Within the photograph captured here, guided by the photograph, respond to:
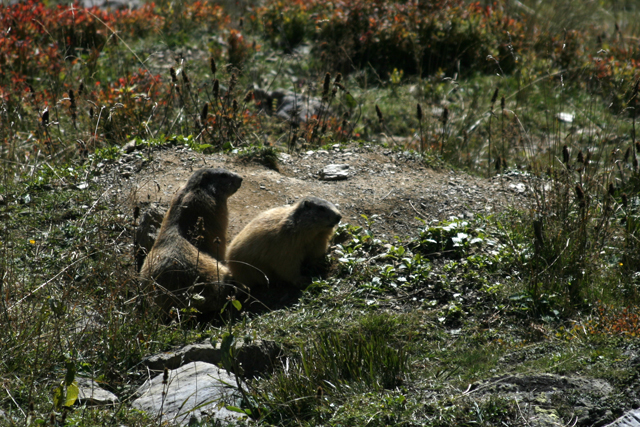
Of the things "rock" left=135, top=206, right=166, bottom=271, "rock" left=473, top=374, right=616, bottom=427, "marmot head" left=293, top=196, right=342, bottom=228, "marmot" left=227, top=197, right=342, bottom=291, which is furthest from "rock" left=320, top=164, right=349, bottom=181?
"rock" left=473, top=374, right=616, bottom=427

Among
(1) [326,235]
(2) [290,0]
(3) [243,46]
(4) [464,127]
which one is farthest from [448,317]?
(2) [290,0]

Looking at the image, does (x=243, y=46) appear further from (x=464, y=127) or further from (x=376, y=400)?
(x=376, y=400)

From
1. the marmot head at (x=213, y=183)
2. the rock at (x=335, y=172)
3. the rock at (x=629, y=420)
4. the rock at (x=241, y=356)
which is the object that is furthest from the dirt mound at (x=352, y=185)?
the rock at (x=629, y=420)

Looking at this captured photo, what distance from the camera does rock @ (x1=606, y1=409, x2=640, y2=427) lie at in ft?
10.6

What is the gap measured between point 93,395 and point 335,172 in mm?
4639

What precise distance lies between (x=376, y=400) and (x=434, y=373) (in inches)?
22.2

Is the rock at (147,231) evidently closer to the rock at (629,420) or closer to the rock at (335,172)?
the rock at (335,172)

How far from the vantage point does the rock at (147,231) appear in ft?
20.9

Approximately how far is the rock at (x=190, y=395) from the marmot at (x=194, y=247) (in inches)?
28.5

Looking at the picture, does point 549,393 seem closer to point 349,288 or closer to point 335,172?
point 349,288

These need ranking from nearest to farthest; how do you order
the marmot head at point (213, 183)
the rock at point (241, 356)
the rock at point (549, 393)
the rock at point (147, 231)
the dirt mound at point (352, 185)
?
1. the rock at point (549, 393)
2. the rock at point (241, 356)
3. the marmot head at point (213, 183)
4. the rock at point (147, 231)
5. the dirt mound at point (352, 185)

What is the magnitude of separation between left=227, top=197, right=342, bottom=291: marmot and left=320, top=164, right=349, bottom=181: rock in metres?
1.68

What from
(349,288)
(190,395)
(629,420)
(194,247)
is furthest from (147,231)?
(629,420)

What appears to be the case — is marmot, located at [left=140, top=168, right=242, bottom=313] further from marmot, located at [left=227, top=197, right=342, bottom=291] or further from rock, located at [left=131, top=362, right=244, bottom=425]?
rock, located at [left=131, top=362, right=244, bottom=425]
